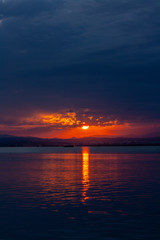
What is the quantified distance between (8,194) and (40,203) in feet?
23.9

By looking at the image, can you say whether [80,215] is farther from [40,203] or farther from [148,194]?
[148,194]

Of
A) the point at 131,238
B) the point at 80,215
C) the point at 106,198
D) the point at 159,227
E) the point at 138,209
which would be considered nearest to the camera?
the point at 131,238

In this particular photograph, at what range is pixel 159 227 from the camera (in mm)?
23500

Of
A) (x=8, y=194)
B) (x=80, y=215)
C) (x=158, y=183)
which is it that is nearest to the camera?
(x=80, y=215)

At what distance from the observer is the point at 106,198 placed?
35812 mm

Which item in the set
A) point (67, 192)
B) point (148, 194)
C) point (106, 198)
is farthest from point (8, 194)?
point (148, 194)

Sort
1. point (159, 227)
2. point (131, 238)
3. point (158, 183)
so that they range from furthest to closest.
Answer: point (158, 183) → point (159, 227) → point (131, 238)

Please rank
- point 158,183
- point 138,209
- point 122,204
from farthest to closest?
1. point 158,183
2. point 122,204
3. point 138,209

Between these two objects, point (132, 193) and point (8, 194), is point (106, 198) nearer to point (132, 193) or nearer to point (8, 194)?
point (132, 193)

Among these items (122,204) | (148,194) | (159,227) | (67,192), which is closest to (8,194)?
(67,192)

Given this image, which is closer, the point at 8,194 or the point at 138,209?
the point at 138,209

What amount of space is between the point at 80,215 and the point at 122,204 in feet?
21.2

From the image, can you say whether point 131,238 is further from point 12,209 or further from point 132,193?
point 132,193

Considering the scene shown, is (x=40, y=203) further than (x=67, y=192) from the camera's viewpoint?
No
